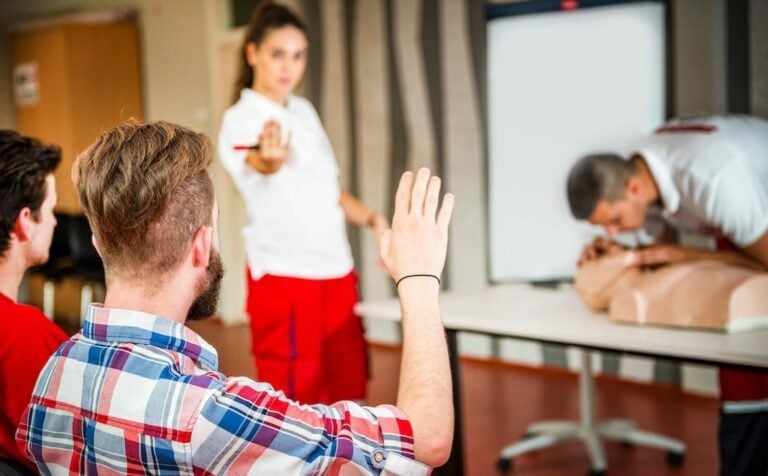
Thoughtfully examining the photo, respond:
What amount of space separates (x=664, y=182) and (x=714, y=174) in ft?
0.56

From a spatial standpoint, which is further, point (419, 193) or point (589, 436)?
point (589, 436)

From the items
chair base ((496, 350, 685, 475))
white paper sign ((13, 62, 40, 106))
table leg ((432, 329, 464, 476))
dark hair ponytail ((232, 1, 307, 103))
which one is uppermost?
white paper sign ((13, 62, 40, 106))

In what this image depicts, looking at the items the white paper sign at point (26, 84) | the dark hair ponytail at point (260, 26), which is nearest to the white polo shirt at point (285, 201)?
the dark hair ponytail at point (260, 26)

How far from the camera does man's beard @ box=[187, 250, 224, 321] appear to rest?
1.11 meters

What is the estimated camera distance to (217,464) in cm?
96

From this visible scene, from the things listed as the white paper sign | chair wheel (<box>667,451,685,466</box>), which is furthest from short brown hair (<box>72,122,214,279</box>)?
the white paper sign

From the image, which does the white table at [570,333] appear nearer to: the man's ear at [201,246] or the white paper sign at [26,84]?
the man's ear at [201,246]

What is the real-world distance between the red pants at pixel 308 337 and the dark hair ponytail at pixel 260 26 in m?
0.62

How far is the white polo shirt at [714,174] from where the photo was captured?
228cm

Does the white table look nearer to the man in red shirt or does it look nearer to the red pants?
the red pants

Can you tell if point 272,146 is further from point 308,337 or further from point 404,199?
point 404,199

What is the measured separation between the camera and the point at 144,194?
104 centimetres

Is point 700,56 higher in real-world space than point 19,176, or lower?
higher

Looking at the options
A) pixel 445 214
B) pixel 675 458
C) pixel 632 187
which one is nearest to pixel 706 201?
pixel 632 187
